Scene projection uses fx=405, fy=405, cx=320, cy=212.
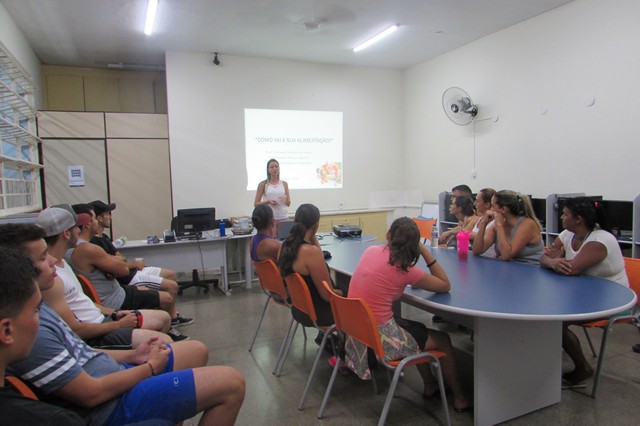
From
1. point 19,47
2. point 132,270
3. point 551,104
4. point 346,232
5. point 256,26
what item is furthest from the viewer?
point 256,26

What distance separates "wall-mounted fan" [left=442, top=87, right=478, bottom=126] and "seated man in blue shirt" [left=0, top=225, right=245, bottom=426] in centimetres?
499

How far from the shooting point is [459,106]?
18.4ft

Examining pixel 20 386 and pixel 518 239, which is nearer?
pixel 20 386

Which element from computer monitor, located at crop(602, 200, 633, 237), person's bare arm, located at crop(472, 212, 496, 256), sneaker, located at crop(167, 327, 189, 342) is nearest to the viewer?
person's bare arm, located at crop(472, 212, 496, 256)

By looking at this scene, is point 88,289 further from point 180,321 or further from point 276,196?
point 276,196

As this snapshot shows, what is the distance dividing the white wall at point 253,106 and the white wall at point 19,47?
1.71 meters

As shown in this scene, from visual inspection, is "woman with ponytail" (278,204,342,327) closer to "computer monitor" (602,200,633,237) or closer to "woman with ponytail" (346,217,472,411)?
"woman with ponytail" (346,217,472,411)

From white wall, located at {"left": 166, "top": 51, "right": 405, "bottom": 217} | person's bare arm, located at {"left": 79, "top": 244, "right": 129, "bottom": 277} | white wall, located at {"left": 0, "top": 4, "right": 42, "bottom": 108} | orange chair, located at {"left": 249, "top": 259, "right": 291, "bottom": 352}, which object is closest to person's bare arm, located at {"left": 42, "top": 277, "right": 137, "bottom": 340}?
person's bare arm, located at {"left": 79, "top": 244, "right": 129, "bottom": 277}

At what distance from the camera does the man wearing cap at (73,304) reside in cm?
186

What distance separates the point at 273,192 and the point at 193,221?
106 cm

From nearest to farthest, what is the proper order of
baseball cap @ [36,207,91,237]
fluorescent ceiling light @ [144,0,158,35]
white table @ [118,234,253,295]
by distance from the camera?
baseball cap @ [36,207,91,237], fluorescent ceiling light @ [144,0,158,35], white table @ [118,234,253,295]

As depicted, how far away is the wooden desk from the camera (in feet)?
6.11

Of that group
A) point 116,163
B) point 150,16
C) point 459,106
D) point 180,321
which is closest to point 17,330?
point 180,321

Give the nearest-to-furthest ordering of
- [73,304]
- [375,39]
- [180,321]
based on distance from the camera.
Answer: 1. [73,304]
2. [180,321]
3. [375,39]
